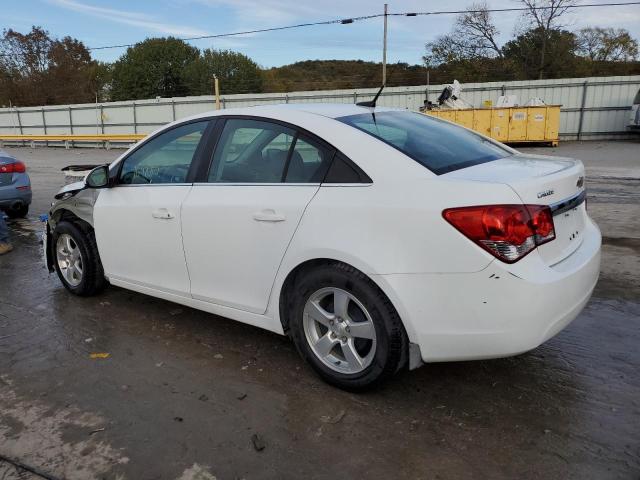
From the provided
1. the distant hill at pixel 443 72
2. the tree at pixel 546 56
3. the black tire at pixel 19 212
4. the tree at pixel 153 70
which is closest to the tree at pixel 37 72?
the tree at pixel 153 70

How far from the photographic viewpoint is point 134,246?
13.3 feet

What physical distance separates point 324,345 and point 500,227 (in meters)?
1.22

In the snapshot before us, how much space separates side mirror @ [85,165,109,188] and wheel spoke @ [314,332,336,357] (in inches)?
89.0

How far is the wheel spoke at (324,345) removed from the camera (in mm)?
3072

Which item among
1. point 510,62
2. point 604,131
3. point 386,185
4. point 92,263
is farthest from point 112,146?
point 510,62

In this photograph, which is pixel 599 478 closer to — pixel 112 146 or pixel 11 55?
pixel 112 146

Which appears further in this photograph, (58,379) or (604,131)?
(604,131)

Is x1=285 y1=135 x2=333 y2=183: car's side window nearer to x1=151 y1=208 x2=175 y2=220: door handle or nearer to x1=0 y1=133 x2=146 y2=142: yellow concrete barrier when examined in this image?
x1=151 y1=208 x2=175 y2=220: door handle

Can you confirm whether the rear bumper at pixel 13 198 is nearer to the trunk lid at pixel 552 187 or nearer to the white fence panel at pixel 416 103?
the trunk lid at pixel 552 187

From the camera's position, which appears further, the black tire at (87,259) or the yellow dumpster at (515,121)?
the yellow dumpster at (515,121)

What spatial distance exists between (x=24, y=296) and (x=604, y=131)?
26.8m

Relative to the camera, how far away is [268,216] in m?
3.16

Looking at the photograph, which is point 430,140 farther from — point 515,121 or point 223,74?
point 223,74

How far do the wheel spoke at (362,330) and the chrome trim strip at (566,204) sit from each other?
110 centimetres
